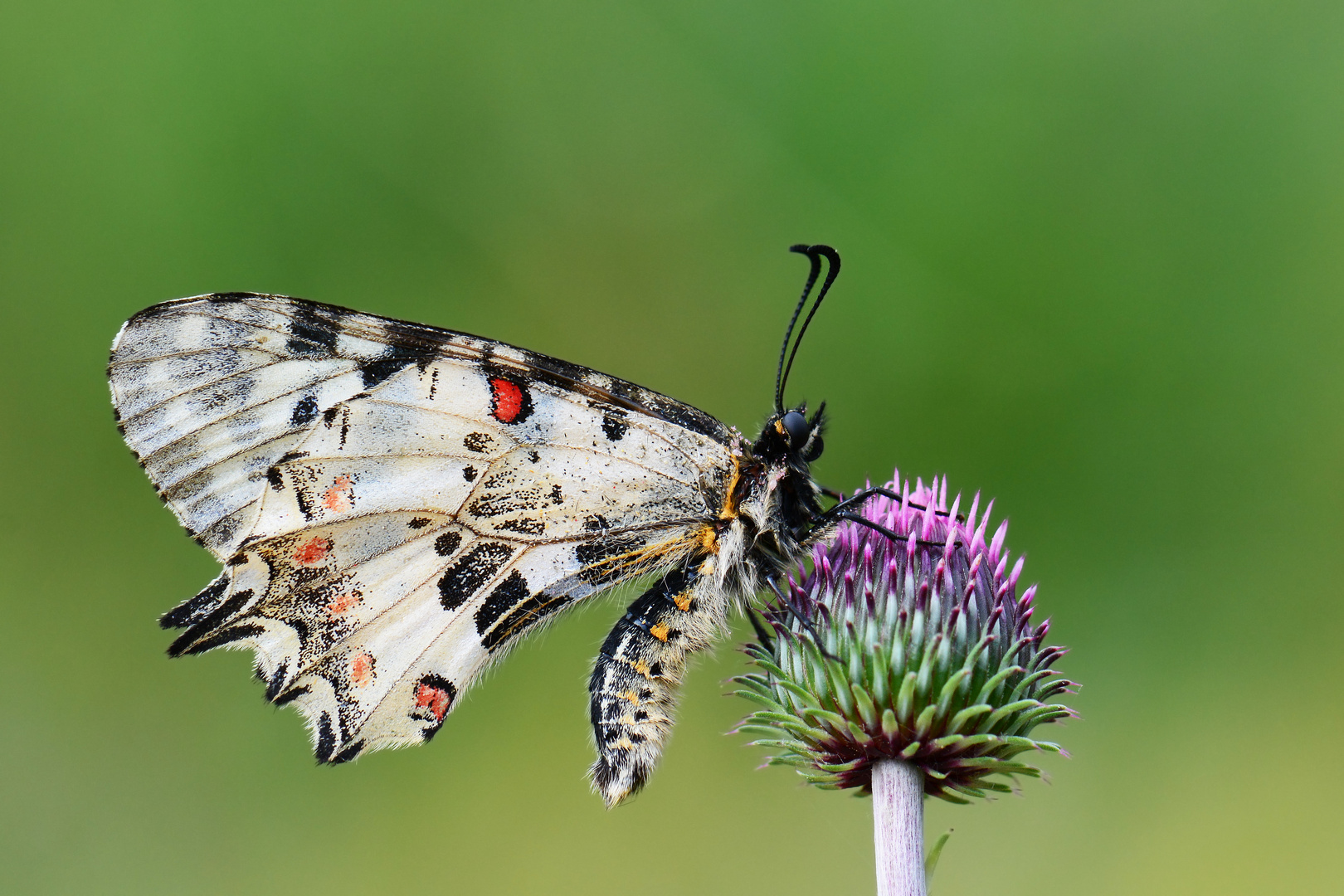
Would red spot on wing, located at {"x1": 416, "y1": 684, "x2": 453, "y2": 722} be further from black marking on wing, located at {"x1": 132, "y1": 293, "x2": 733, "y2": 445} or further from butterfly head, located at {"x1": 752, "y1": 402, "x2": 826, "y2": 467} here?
butterfly head, located at {"x1": 752, "y1": 402, "x2": 826, "y2": 467}

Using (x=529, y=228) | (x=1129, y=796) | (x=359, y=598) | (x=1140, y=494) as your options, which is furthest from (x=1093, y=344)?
(x=359, y=598)

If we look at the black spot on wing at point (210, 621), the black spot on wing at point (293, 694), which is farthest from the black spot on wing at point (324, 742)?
the black spot on wing at point (210, 621)

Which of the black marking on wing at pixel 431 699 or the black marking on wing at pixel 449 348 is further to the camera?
the black marking on wing at pixel 449 348

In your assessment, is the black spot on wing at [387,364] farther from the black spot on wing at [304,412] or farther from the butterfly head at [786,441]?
the butterfly head at [786,441]

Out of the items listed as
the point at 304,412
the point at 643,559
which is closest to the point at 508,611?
the point at 643,559

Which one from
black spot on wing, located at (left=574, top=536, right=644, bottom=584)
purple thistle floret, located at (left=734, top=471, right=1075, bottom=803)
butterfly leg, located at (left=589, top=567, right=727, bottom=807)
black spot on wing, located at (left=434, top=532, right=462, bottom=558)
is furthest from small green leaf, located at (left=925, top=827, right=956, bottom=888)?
black spot on wing, located at (left=434, top=532, right=462, bottom=558)

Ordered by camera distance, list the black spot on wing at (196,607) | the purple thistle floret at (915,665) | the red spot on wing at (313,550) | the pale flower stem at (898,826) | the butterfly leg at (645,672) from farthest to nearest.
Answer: the red spot on wing at (313,550), the black spot on wing at (196,607), the butterfly leg at (645,672), the purple thistle floret at (915,665), the pale flower stem at (898,826)

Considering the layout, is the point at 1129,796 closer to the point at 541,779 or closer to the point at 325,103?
the point at 541,779
